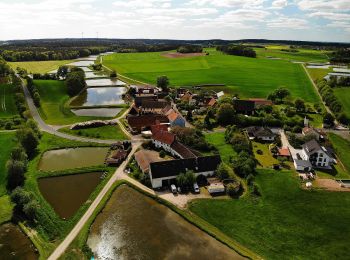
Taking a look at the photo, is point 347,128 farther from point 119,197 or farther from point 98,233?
point 98,233

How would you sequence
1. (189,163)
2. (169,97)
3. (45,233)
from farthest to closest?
(169,97) → (189,163) → (45,233)

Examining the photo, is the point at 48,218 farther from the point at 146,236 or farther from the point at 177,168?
the point at 177,168

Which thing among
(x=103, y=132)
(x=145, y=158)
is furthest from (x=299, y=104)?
(x=103, y=132)

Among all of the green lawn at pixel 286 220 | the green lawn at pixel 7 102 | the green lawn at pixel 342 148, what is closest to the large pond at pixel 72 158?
the green lawn at pixel 286 220

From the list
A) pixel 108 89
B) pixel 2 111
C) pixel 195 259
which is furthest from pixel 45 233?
pixel 108 89

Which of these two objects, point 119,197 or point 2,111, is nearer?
point 119,197

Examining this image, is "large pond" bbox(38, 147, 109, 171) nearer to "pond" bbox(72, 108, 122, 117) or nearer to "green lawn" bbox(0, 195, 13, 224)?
"green lawn" bbox(0, 195, 13, 224)

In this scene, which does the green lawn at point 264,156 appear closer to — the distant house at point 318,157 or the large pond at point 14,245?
the distant house at point 318,157

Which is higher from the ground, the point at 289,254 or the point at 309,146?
the point at 309,146
